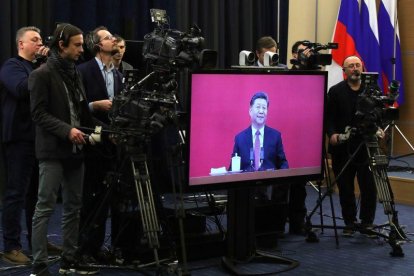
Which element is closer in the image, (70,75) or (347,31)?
(70,75)

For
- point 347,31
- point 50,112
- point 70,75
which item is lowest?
point 50,112

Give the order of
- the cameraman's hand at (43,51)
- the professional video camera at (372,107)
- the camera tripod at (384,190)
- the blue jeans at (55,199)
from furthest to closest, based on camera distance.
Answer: the professional video camera at (372,107), the camera tripod at (384,190), the cameraman's hand at (43,51), the blue jeans at (55,199)

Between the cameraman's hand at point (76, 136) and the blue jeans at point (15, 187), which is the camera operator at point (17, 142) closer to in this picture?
the blue jeans at point (15, 187)

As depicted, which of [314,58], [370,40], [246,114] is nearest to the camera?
[246,114]

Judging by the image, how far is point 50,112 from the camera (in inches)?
144

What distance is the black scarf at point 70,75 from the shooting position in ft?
12.0

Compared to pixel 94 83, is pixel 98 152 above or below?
below

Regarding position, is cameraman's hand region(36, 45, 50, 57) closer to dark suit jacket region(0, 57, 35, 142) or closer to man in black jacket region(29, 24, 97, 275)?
dark suit jacket region(0, 57, 35, 142)

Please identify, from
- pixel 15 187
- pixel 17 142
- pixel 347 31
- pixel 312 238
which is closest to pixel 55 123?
pixel 17 142

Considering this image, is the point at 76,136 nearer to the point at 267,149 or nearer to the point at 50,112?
the point at 50,112

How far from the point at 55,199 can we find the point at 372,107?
237 cm

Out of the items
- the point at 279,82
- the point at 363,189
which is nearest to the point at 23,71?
the point at 279,82

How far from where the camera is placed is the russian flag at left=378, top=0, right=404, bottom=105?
7.99 meters

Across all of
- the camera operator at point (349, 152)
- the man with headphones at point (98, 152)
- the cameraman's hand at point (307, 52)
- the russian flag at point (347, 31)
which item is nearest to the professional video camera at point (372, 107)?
the camera operator at point (349, 152)
